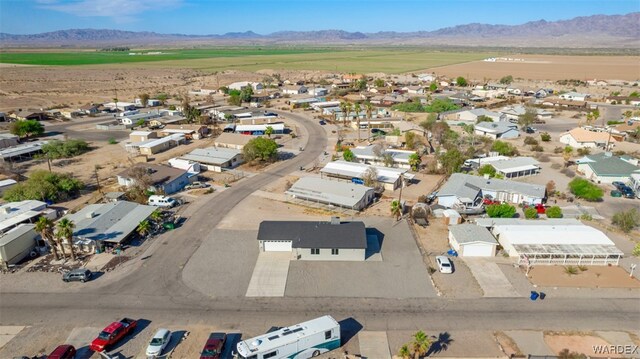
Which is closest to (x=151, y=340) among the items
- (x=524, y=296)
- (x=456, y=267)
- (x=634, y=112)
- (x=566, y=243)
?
(x=456, y=267)

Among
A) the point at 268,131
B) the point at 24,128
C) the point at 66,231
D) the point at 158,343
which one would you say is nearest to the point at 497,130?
the point at 268,131

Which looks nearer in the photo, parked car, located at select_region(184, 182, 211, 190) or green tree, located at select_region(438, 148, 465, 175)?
parked car, located at select_region(184, 182, 211, 190)

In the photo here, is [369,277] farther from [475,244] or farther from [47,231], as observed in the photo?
[47,231]

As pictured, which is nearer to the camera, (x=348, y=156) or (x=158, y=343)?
(x=158, y=343)

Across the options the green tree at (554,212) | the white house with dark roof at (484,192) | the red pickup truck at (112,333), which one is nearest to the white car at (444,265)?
the white house with dark roof at (484,192)

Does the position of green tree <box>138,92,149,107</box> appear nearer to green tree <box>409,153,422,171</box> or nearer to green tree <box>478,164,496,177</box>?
green tree <box>409,153,422,171</box>

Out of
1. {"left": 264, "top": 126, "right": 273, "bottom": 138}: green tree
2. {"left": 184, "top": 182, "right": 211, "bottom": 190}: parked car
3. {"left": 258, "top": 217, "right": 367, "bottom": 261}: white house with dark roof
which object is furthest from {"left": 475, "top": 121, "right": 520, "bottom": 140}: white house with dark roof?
{"left": 184, "top": 182, "right": 211, "bottom": 190}: parked car

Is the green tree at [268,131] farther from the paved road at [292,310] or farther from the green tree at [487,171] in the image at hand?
the paved road at [292,310]
